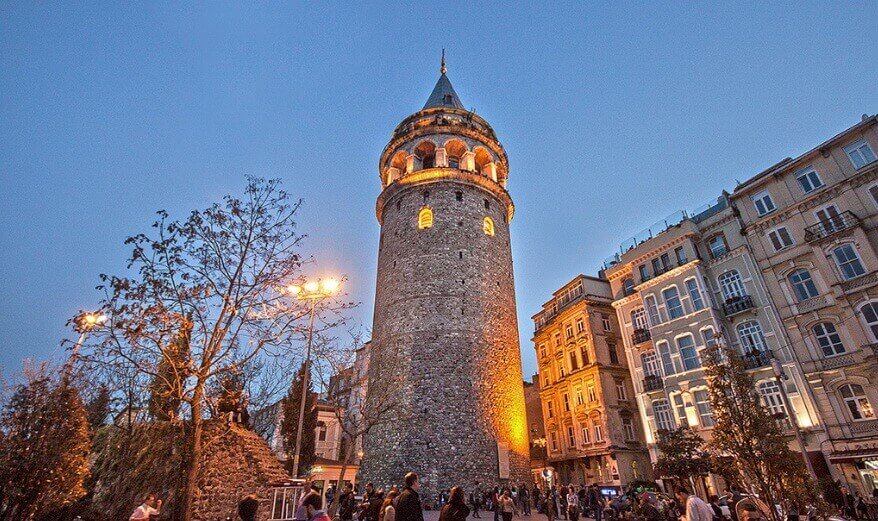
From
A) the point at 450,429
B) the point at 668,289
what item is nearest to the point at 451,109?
the point at 668,289

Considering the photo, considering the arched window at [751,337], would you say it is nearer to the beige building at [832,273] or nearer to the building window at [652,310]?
the beige building at [832,273]

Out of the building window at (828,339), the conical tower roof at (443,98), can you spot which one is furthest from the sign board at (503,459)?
the conical tower roof at (443,98)

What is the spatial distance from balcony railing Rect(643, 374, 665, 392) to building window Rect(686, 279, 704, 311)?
441 centimetres

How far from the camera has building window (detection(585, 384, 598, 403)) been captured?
27328mm

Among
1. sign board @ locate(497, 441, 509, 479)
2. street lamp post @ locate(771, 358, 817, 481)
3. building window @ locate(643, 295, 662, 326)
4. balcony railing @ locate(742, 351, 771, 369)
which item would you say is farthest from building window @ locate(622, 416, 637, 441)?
street lamp post @ locate(771, 358, 817, 481)

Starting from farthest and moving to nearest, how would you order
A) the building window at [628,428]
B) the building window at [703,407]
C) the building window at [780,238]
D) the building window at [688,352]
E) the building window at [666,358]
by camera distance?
the building window at [628,428] < the building window at [666,358] < the building window at [688,352] < the building window at [703,407] < the building window at [780,238]

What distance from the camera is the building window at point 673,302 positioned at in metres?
24.2

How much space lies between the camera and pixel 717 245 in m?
24.1

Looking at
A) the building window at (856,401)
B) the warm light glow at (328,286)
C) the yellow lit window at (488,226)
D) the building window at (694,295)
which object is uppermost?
the yellow lit window at (488,226)

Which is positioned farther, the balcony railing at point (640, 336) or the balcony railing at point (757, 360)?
the balcony railing at point (640, 336)

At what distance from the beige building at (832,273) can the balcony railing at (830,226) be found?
36 millimetres

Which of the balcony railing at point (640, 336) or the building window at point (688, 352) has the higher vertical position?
the balcony railing at point (640, 336)

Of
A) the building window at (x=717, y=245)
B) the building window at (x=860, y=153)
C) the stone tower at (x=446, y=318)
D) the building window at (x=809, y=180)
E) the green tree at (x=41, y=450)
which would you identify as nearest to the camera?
the green tree at (x=41, y=450)

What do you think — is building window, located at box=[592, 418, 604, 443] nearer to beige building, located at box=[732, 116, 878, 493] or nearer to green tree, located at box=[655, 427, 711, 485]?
green tree, located at box=[655, 427, 711, 485]
